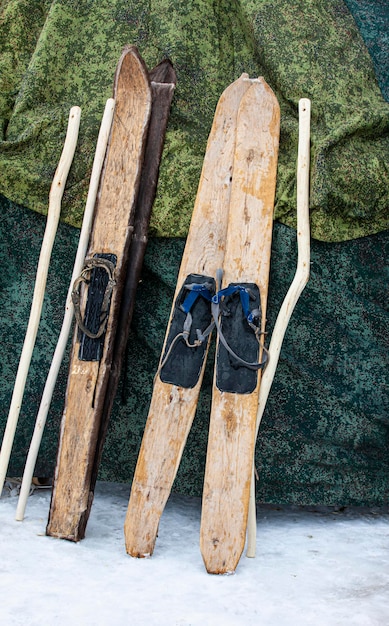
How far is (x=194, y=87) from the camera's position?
2.68 metres

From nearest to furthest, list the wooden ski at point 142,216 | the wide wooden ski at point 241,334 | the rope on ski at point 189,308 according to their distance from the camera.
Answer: the wide wooden ski at point 241,334 < the rope on ski at point 189,308 < the wooden ski at point 142,216

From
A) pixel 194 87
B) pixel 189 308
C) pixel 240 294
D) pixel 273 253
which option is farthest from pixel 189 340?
pixel 194 87

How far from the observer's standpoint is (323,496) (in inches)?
104

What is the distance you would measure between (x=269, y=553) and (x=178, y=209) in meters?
1.15

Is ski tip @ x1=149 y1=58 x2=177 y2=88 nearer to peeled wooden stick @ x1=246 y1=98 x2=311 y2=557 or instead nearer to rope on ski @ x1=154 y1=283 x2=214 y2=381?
peeled wooden stick @ x1=246 y1=98 x2=311 y2=557

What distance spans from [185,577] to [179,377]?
0.58 m

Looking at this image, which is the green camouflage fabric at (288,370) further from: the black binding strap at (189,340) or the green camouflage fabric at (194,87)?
the black binding strap at (189,340)

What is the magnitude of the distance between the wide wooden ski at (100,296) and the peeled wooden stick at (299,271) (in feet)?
1.68

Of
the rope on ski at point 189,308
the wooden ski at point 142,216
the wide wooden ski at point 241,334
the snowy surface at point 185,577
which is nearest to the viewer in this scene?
the snowy surface at point 185,577

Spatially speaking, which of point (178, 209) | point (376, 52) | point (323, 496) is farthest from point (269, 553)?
point (376, 52)

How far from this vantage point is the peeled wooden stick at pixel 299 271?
7.52 feet

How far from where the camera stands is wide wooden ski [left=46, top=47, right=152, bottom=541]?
2.36 meters

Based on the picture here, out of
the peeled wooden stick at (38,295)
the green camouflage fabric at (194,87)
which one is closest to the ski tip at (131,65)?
the green camouflage fabric at (194,87)

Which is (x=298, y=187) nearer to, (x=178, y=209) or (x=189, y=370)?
(x=178, y=209)
